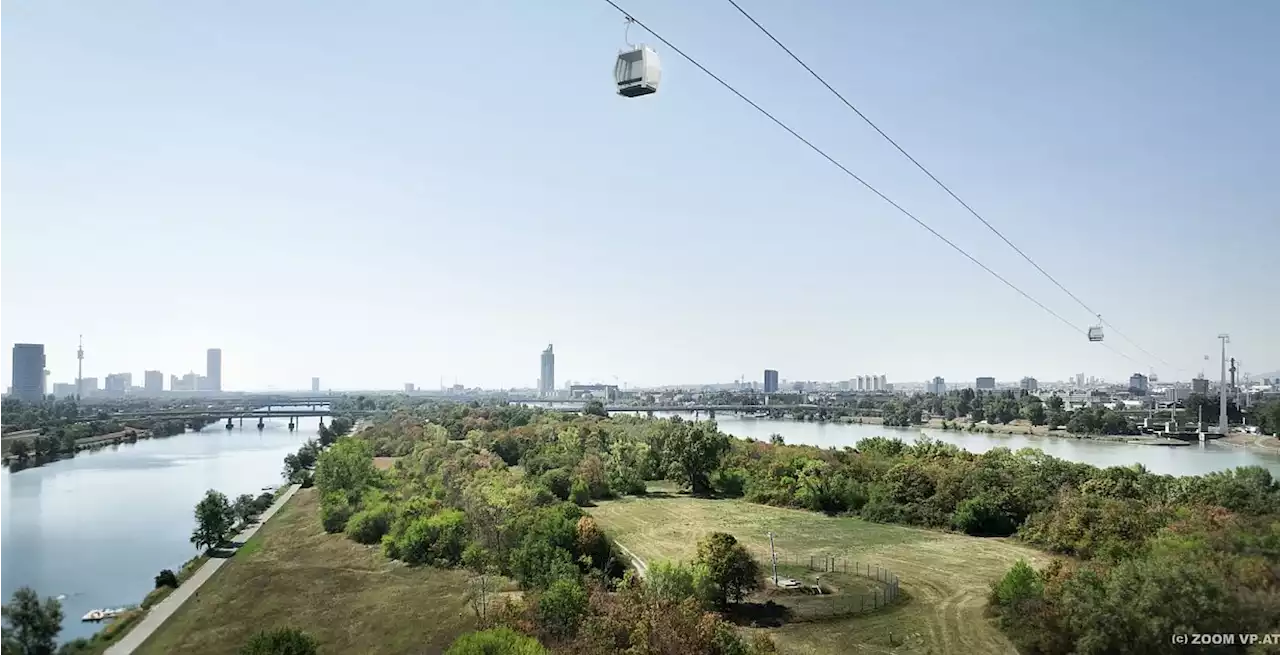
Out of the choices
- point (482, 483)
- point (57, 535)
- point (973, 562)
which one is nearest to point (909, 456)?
point (973, 562)

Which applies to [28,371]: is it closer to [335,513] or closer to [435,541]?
[335,513]

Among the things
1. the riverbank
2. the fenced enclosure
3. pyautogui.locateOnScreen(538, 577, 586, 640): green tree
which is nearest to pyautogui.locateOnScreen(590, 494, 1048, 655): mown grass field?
the fenced enclosure

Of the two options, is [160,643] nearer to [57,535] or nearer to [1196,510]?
[57,535]

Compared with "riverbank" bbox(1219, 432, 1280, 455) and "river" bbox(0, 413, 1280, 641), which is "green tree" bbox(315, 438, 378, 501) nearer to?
Result: "river" bbox(0, 413, 1280, 641)

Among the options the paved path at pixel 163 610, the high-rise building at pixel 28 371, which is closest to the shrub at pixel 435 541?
the paved path at pixel 163 610

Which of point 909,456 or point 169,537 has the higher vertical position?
point 909,456

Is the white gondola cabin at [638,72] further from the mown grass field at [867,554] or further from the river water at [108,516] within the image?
the river water at [108,516]
